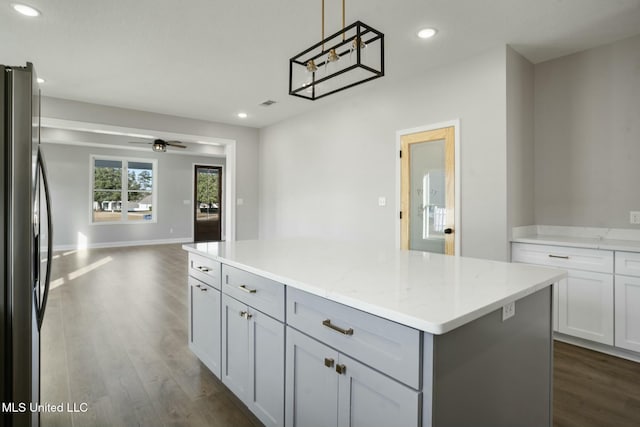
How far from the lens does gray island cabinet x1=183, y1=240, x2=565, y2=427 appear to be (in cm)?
104

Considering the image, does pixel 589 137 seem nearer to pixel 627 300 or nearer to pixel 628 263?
pixel 628 263

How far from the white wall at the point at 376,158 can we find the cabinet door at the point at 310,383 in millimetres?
2419

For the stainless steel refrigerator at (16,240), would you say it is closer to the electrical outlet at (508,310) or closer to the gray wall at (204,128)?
the electrical outlet at (508,310)

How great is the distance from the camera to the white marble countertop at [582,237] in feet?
8.91

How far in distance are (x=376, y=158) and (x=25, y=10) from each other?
341cm

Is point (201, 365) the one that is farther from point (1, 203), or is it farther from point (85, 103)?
point (85, 103)

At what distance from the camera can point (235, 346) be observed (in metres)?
1.97

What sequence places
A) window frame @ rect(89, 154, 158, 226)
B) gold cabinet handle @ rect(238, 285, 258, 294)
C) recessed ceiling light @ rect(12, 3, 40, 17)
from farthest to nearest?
window frame @ rect(89, 154, 158, 226)
recessed ceiling light @ rect(12, 3, 40, 17)
gold cabinet handle @ rect(238, 285, 258, 294)

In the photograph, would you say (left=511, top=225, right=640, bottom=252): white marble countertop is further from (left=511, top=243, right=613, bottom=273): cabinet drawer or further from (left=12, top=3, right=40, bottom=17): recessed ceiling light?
(left=12, top=3, right=40, bottom=17): recessed ceiling light

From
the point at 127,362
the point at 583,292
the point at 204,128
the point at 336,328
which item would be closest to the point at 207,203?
the point at 204,128

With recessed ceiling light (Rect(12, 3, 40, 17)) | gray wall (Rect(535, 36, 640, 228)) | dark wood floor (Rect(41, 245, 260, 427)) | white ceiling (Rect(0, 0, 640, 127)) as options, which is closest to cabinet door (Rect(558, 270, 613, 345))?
gray wall (Rect(535, 36, 640, 228))

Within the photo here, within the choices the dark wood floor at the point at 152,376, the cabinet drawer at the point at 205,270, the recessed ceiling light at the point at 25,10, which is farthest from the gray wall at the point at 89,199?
the cabinet drawer at the point at 205,270

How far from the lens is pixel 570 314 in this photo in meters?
2.90

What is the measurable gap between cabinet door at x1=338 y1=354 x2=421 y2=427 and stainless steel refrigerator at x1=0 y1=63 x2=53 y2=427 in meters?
1.15
